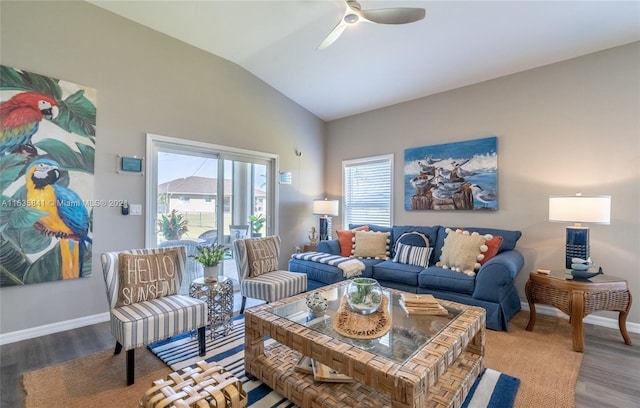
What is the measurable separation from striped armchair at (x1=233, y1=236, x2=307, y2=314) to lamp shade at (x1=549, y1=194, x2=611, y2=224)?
2.61 meters

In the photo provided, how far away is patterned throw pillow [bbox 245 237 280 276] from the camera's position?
319cm

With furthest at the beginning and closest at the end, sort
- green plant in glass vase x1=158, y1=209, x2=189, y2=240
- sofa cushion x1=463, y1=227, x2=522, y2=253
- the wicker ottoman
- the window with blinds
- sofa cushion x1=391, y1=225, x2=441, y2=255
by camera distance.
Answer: the window with blinds, sofa cushion x1=391, y1=225, x2=441, y2=255, green plant in glass vase x1=158, y1=209, x2=189, y2=240, sofa cushion x1=463, y1=227, x2=522, y2=253, the wicker ottoman

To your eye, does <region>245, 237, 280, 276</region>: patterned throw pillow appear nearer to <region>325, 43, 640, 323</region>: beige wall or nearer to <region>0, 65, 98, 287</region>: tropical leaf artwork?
<region>0, 65, 98, 287</region>: tropical leaf artwork

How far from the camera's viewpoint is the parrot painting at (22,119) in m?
2.51

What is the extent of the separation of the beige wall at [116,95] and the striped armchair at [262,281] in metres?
1.21

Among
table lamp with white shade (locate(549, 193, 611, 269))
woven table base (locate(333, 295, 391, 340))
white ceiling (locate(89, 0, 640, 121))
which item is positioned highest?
white ceiling (locate(89, 0, 640, 121))

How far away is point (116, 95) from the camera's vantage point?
122 inches

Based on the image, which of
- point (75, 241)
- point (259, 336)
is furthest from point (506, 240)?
point (75, 241)

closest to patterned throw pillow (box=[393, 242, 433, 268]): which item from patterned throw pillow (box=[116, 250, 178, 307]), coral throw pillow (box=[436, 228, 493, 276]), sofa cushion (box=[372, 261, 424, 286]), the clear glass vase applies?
sofa cushion (box=[372, 261, 424, 286])

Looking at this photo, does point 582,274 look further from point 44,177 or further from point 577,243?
point 44,177

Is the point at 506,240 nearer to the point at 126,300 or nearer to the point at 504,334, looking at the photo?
the point at 504,334

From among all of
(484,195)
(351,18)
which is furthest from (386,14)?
(484,195)

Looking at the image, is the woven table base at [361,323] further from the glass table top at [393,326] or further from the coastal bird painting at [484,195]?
the coastal bird painting at [484,195]

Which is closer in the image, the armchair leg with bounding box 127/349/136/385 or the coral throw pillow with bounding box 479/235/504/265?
the armchair leg with bounding box 127/349/136/385
